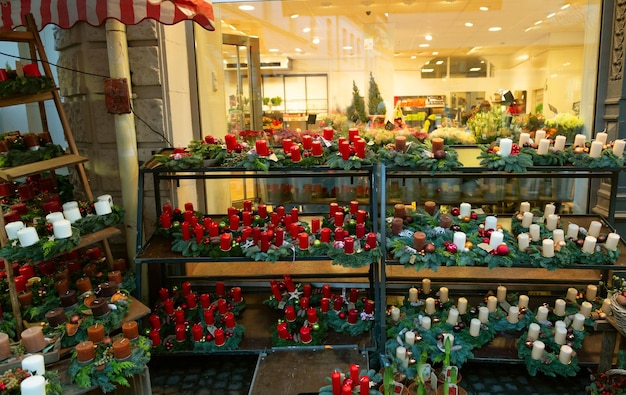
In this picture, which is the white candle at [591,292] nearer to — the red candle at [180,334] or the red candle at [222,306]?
the red candle at [222,306]

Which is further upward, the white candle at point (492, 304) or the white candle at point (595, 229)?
the white candle at point (595, 229)

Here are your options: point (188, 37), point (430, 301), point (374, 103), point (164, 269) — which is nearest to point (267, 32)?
point (188, 37)

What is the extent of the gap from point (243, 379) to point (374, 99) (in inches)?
114

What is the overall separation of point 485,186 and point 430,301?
1498mm

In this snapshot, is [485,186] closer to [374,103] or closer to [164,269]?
[374,103]

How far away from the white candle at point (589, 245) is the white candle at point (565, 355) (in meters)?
0.65

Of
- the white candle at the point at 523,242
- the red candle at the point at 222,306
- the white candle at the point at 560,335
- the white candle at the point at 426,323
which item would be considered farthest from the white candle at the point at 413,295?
the red candle at the point at 222,306

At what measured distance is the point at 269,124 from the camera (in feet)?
14.7

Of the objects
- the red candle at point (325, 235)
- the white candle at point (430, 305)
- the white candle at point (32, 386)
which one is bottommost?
the white candle at point (430, 305)

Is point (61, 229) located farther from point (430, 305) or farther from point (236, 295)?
point (430, 305)

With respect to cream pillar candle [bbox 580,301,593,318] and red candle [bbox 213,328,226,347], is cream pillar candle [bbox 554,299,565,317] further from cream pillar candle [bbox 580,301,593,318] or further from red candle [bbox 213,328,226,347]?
red candle [bbox 213,328,226,347]

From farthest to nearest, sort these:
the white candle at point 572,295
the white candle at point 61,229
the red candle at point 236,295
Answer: the red candle at point 236,295 < the white candle at point 572,295 < the white candle at point 61,229

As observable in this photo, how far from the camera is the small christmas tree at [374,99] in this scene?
173 inches

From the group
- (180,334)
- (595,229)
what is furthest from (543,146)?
(180,334)
